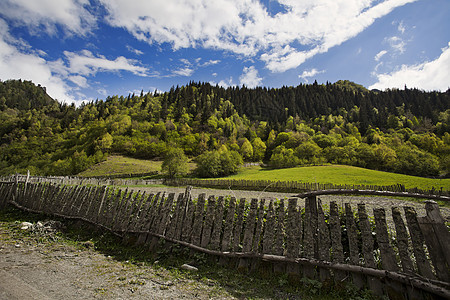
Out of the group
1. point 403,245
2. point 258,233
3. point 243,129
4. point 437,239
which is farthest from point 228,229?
point 243,129

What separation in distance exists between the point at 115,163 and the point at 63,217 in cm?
8124

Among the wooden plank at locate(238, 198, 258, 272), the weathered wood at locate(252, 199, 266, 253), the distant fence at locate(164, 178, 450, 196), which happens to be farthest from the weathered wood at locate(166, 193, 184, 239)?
the distant fence at locate(164, 178, 450, 196)

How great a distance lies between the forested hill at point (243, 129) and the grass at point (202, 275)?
83449mm

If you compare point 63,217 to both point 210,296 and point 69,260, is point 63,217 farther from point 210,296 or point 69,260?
point 210,296

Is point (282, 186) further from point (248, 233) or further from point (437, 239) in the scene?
point (437, 239)

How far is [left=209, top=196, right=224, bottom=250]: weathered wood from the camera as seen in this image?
522cm

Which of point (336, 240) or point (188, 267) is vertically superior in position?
point (336, 240)

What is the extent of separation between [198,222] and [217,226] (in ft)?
2.09

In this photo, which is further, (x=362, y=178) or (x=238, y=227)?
(x=362, y=178)

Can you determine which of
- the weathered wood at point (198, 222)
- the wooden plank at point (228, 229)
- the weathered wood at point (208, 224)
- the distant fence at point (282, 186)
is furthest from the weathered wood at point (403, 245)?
the distant fence at point (282, 186)

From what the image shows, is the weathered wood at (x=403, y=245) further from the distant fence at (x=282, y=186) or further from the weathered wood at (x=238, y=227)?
the distant fence at (x=282, y=186)

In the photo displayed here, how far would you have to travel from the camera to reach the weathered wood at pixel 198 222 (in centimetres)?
552

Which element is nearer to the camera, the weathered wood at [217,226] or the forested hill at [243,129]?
the weathered wood at [217,226]

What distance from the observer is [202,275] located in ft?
15.0
